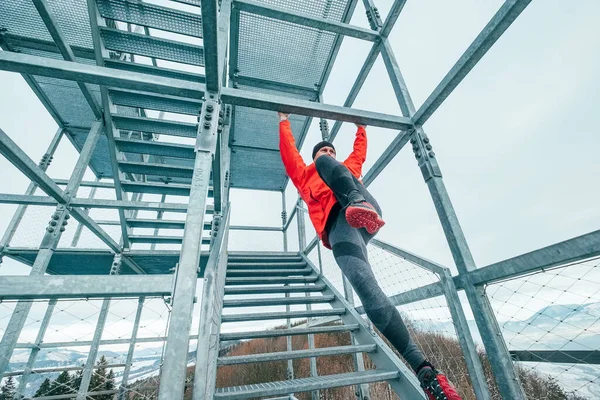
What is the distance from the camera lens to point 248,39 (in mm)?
3754

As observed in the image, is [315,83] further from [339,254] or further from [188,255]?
[188,255]

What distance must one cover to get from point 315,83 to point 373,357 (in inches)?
164

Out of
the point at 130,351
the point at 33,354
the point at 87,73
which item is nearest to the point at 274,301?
the point at 87,73

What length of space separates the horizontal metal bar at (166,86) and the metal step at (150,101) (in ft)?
7.22

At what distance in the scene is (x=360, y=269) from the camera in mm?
1643

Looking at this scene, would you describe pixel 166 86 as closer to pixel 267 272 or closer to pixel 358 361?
pixel 267 272

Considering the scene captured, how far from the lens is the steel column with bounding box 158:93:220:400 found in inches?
45.1

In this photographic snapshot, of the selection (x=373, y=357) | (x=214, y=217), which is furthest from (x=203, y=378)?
(x=214, y=217)

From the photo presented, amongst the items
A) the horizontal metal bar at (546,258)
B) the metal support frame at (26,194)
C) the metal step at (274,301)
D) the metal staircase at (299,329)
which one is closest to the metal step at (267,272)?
the metal staircase at (299,329)

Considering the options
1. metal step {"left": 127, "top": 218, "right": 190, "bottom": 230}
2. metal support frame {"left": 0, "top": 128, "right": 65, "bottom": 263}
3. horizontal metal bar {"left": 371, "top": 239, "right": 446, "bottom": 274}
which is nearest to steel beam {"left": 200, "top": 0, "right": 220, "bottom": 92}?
horizontal metal bar {"left": 371, "top": 239, "right": 446, "bottom": 274}

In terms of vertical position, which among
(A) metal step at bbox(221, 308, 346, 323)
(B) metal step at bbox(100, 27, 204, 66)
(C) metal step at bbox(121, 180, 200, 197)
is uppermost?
(B) metal step at bbox(100, 27, 204, 66)

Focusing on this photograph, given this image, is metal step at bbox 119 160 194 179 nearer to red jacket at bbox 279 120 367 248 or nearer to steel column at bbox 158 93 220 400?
red jacket at bbox 279 120 367 248

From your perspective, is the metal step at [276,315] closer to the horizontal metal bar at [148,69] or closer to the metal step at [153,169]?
the metal step at [153,169]

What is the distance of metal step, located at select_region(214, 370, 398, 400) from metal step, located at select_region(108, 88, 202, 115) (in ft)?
12.4
